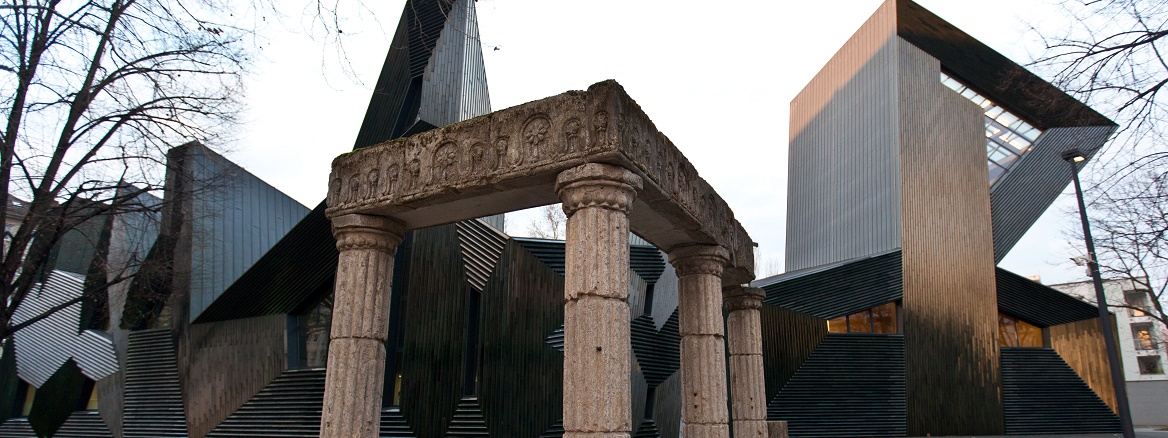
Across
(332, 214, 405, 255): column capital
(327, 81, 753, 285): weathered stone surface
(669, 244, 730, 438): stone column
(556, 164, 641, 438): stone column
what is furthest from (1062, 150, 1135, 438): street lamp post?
(332, 214, 405, 255): column capital

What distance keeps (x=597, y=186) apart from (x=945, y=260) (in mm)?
17345

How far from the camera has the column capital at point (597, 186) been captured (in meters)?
6.43

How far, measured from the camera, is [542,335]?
13586 millimetres

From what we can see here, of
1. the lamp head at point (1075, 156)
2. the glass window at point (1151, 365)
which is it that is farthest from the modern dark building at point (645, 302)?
the glass window at point (1151, 365)

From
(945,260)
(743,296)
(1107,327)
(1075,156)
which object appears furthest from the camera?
(945,260)

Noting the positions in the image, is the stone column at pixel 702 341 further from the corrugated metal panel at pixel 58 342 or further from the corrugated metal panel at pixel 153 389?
the corrugated metal panel at pixel 58 342

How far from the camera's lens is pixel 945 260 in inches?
811

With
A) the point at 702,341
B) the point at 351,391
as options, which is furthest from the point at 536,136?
the point at 702,341

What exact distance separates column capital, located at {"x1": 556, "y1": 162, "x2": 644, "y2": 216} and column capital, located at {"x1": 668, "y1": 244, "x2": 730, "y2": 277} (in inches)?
104

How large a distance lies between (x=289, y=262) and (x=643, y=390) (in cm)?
827

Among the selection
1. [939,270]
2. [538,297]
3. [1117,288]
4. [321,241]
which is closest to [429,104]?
[321,241]

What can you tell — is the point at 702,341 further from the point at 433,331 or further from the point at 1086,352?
the point at 1086,352

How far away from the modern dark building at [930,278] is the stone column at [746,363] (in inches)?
305

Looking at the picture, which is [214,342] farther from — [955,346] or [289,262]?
[955,346]
